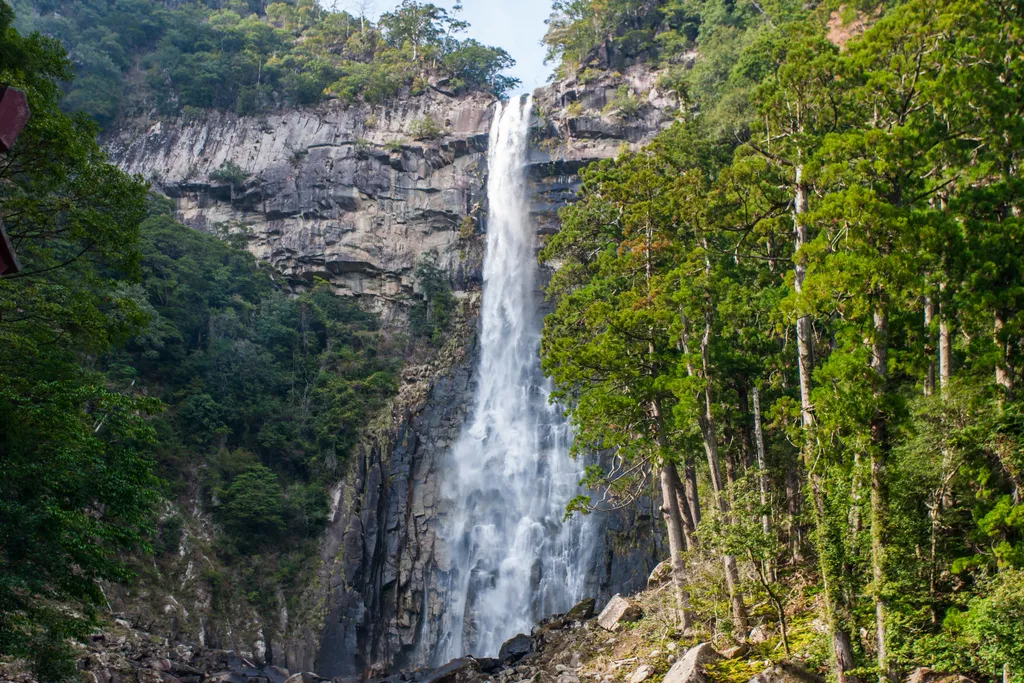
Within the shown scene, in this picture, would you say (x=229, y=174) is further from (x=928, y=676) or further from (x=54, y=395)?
(x=928, y=676)

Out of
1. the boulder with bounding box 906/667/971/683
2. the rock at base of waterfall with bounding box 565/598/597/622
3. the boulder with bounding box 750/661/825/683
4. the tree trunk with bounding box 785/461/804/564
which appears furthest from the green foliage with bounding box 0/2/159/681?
the tree trunk with bounding box 785/461/804/564

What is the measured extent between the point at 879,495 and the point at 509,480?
20051mm

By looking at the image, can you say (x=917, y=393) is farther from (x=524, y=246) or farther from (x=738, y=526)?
(x=524, y=246)

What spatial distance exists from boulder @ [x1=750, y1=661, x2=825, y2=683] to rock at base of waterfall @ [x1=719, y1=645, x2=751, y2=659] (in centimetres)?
131

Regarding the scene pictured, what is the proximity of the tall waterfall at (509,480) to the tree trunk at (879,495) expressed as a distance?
15.3m

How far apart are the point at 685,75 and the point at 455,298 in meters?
15.0

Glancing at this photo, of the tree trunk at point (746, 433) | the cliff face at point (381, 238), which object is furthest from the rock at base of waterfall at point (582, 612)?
the tree trunk at point (746, 433)

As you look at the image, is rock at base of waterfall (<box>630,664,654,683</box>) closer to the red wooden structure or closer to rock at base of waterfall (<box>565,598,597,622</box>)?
rock at base of waterfall (<box>565,598,597,622</box>)

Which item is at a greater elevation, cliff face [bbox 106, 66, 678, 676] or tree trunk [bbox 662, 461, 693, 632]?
cliff face [bbox 106, 66, 678, 676]

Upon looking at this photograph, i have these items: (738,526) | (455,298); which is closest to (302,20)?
(455,298)

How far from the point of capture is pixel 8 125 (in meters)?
2.99

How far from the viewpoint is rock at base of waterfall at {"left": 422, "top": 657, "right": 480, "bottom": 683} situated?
1711cm

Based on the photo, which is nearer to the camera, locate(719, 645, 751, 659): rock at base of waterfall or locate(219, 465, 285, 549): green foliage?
locate(719, 645, 751, 659): rock at base of waterfall

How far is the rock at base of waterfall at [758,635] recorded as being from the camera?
12.8m
